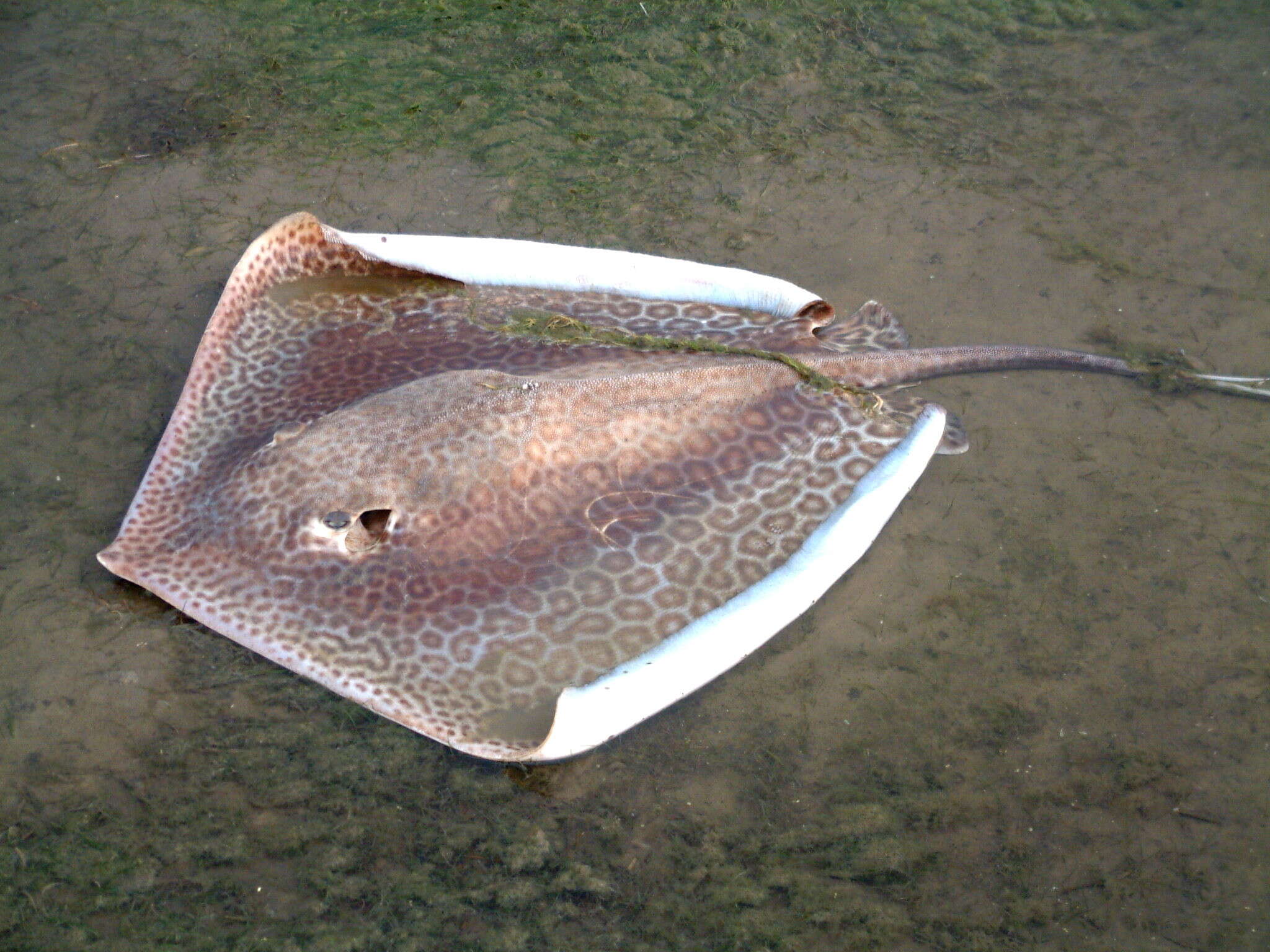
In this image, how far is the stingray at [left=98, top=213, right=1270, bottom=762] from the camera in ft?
11.0

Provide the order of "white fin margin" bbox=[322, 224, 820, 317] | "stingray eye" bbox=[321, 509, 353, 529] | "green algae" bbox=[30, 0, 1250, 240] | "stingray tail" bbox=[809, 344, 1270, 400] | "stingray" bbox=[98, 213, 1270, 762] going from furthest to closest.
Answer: "green algae" bbox=[30, 0, 1250, 240], "white fin margin" bbox=[322, 224, 820, 317], "stingray tail" bbox=[809, 344, 1270, 400], "stingray eye" bbox=[321, 509, 353, 529], "stingray" bbox=[98, 213, 1270, 762]

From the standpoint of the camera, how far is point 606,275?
15.6 feet

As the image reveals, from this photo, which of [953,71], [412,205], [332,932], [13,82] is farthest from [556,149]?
[332,932]

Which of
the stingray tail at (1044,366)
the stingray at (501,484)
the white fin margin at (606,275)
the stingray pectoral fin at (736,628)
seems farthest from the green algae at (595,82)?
the stingray pectoral fin at (736,628)

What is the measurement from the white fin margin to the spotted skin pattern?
0.46 m

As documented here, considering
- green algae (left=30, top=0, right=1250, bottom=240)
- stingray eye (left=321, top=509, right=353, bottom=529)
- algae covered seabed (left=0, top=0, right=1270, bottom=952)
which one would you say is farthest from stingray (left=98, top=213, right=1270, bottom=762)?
green algae (left=30, top=0, right=1250, bottom=240)

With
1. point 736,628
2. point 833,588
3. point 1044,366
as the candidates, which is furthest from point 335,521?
point 1044,366

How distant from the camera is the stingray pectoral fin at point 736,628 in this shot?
3.20 metres

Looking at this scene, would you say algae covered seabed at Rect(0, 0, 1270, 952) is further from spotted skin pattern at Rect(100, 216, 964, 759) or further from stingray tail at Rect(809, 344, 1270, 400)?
spotted skin pattern at Rect(100, 216, 964, 759)

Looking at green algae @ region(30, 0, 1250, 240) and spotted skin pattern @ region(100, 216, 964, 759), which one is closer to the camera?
spotted skin pattern @ region(100, 216, 964, 759)

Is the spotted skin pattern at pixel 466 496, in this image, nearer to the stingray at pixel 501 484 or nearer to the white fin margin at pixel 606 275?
the stingray at pixel 501 484

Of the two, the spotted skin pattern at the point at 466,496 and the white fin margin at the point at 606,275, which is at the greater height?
the white fin margin at the point at 606,275

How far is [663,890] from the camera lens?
318 centimetres

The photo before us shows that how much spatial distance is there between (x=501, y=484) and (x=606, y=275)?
1.64 metres
